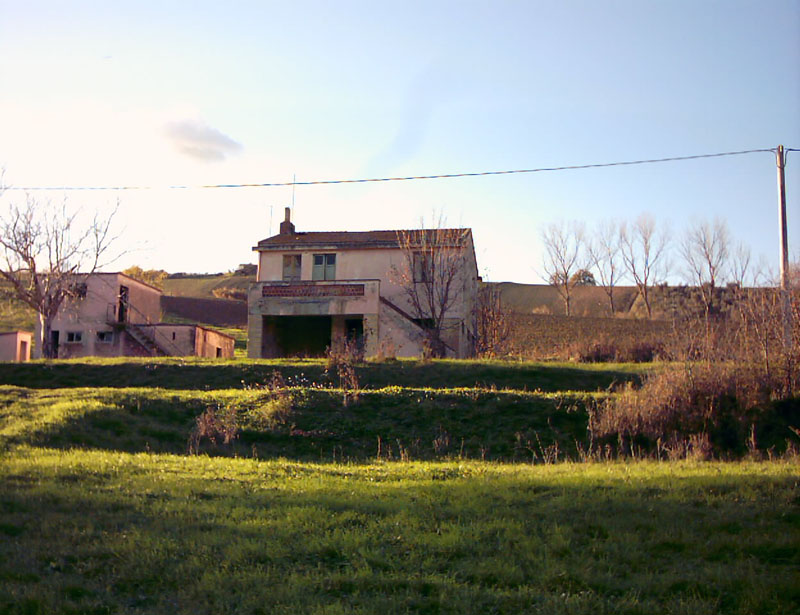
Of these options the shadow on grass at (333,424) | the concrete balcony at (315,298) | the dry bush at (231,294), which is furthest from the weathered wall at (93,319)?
the dry bush at (231,294)

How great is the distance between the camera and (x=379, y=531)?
8648 millimetres

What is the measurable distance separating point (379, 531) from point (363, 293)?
27.2 meters

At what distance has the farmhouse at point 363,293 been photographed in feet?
118

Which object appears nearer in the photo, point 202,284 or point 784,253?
point 784,253

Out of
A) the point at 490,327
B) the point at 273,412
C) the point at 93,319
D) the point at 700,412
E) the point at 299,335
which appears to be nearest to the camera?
the point at 700,412

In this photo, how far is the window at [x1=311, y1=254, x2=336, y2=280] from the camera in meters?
41.2

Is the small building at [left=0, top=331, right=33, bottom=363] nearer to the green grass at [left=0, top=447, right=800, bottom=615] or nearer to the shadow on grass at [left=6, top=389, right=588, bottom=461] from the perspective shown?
the shadow on grass at [left=6, top=389, right=588, bottom=461]

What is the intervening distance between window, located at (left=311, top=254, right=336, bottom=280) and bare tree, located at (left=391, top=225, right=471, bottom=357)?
131 inches

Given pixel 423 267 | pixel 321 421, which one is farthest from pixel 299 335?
pixel 321 421

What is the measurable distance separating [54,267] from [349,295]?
20912 mm

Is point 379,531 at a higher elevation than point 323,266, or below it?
below

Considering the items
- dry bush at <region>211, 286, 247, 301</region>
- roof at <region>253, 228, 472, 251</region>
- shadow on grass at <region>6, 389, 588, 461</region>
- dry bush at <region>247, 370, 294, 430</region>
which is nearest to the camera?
shadow on grass at <region>6, 389, 588, 461</region>

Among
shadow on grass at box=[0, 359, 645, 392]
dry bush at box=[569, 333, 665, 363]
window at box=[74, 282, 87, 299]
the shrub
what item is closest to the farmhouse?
shadow on grass at box=[0, 359, 645, 392]

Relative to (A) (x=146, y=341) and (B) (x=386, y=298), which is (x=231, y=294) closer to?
(A) (x=146, y=341)
